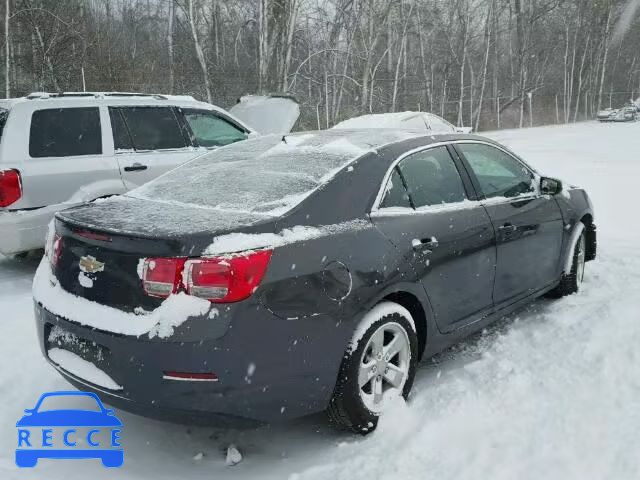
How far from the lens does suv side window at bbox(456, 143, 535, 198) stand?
417 cm

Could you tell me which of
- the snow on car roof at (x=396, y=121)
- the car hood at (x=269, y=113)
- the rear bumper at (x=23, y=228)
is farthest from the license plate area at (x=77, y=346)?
the snow on car roof at (x=396, y=121)

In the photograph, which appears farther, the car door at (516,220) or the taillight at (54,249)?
the car door at (516,220)

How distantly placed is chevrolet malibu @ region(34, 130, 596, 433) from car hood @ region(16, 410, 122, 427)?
0.45m

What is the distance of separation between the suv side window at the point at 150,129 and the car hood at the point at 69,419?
371 cm

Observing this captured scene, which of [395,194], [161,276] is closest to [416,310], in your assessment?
[395,194]

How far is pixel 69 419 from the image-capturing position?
10.7 ft

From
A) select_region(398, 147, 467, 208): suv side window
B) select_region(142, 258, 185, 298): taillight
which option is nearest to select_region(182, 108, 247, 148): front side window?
select_region(398, 147, 467, 208): suv side window

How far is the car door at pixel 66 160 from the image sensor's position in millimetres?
5750

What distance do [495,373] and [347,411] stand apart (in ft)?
3.90

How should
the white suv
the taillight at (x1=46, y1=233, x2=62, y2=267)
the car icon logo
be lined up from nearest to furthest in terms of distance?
the car icon logo → the taillight at (x1=46, y1=233, x2=62, y2=267) → the white suv

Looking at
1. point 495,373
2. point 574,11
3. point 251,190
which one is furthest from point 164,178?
point 574,11

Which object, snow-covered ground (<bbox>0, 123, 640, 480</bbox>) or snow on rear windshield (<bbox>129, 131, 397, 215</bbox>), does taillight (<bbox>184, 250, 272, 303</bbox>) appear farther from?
snow-covered ground (<bbox>0, 123, 640, 480</bbox>)

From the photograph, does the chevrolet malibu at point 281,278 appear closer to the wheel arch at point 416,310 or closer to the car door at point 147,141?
the wheel arch at point 416,310

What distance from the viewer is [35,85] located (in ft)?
68.4
